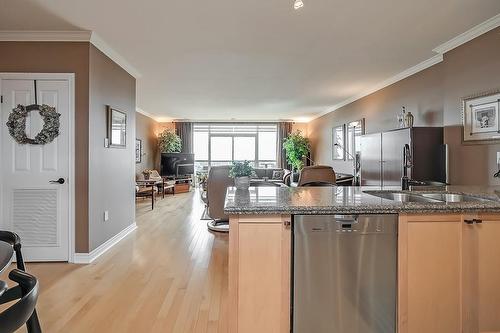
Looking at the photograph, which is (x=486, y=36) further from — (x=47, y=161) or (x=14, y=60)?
(x=14, y=60)

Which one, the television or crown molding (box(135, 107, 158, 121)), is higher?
crown molding (box(135, 107, 158, 121))

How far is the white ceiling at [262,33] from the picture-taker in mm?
2725

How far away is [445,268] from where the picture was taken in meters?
1.75

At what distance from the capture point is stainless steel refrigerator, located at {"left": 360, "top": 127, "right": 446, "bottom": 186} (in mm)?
3590

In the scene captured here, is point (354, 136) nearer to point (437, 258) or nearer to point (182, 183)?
point (437, 258)

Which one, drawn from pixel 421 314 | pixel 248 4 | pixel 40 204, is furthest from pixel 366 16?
pixel 40 204

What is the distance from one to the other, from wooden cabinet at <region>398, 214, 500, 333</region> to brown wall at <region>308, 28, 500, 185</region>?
162 centimetres

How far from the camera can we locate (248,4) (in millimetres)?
2674

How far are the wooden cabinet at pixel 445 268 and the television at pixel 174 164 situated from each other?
28.7ft

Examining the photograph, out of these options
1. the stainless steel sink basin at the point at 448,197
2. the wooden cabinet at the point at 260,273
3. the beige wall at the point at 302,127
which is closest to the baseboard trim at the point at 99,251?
the wooden cabinet at the point at 260,273

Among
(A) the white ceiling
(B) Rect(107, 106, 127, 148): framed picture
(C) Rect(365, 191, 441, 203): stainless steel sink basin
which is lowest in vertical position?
(C) Rect(365, 191, 441, 203): stainless steel sink basin

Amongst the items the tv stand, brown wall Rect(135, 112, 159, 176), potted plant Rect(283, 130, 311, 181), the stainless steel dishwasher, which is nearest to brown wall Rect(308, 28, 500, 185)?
the stainless steel dishwasher

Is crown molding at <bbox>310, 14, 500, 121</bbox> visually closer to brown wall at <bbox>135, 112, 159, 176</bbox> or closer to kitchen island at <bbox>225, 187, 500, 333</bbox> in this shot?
kitchen island at <bbox>225, 187, 500, 333</bbox>

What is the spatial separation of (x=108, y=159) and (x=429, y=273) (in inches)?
145
